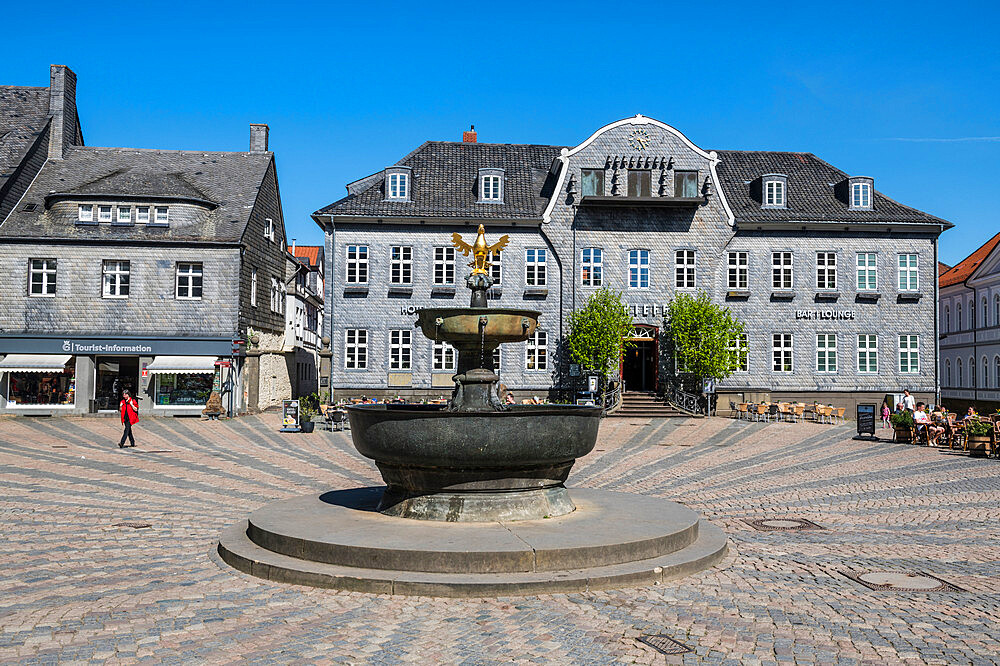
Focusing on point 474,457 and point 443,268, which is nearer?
point 474,457

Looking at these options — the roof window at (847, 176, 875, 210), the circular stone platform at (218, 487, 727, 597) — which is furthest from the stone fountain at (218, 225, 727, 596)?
the roof window at (847, 176, 875, 210)

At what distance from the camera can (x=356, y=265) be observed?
124 ft

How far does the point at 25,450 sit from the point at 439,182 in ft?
72.6

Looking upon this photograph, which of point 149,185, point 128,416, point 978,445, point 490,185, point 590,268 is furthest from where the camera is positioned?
point 490,185

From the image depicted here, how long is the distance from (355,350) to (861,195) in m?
23.9

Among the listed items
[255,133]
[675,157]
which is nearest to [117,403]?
[255,133]

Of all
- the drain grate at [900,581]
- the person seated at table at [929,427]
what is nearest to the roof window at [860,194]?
the person seated at table at [929,427]

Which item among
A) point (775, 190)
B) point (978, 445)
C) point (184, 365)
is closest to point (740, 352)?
point (775, 190)

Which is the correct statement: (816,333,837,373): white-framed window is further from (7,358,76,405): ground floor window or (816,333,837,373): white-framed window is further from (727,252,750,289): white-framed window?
(7,358,76,405): ground floor window

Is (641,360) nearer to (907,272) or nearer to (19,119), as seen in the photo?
(907,272)

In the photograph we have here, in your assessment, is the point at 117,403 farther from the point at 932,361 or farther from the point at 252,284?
the point at 932,361

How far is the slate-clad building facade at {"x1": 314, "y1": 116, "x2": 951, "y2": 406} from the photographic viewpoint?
123ft

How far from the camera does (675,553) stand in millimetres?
9133

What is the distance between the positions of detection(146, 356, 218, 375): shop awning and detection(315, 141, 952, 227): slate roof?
7.79m
